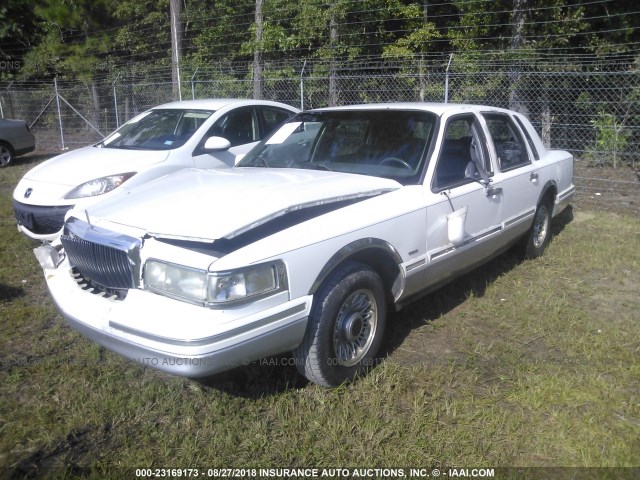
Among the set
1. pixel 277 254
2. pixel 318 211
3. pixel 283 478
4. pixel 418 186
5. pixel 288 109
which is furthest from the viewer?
pixel 288 109

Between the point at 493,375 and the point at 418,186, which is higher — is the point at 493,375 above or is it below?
below

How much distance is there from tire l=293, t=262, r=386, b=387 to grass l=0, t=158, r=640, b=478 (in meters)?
0.13

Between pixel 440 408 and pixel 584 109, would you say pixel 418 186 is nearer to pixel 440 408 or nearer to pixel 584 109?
pixel 440 408

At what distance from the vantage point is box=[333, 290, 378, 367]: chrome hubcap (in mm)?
3414

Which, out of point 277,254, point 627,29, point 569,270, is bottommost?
point 569,270

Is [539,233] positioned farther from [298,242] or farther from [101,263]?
[101,263]

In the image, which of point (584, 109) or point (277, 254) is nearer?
point (277, 254)

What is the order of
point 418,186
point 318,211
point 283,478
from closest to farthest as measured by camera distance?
point 283,478 → point 318,211 → point 418,186

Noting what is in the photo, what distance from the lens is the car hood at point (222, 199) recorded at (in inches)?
118

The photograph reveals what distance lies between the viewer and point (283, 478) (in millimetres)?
2742

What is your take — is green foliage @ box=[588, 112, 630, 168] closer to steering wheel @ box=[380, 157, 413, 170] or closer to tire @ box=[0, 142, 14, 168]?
steering wheel @ box=[380, 157, 413, 170]

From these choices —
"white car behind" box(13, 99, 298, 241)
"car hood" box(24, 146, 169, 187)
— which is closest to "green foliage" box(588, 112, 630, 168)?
"white car behind" box(13, 99, 298, 241)

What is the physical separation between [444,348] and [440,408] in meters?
0.81

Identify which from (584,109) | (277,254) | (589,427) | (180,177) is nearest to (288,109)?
(180,177)
